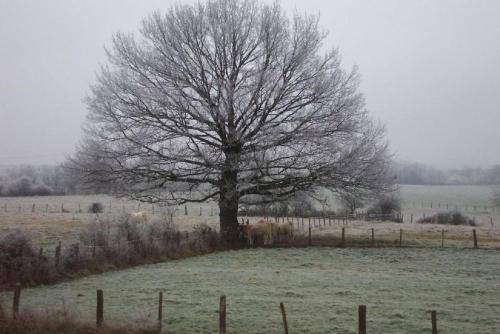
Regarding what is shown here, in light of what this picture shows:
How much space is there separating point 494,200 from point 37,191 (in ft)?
240

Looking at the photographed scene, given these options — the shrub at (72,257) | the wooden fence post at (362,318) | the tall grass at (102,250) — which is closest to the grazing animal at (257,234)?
the tall grass at (102,250)

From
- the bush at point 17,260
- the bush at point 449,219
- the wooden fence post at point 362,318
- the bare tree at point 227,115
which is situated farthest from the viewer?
the bush at point 449,219

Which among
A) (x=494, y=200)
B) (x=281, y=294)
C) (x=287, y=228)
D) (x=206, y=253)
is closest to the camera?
(x=281, y=294)

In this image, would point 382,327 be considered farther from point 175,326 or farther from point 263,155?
point 263,155

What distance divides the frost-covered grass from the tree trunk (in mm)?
4673

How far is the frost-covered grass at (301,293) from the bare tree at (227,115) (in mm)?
5806

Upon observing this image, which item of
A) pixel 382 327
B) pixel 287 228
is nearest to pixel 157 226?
pixel 287 228

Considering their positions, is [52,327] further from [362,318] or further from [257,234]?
[257,234]

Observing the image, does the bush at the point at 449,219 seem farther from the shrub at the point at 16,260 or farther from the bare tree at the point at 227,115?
the shrub at the point at 16,260

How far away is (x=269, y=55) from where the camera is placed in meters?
27.9

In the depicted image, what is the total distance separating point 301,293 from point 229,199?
1300 centimetres

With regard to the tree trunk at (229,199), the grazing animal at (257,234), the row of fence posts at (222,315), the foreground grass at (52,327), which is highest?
the tree trunk at (229,199)

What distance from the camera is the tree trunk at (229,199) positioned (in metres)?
27.1

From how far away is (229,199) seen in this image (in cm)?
2812
